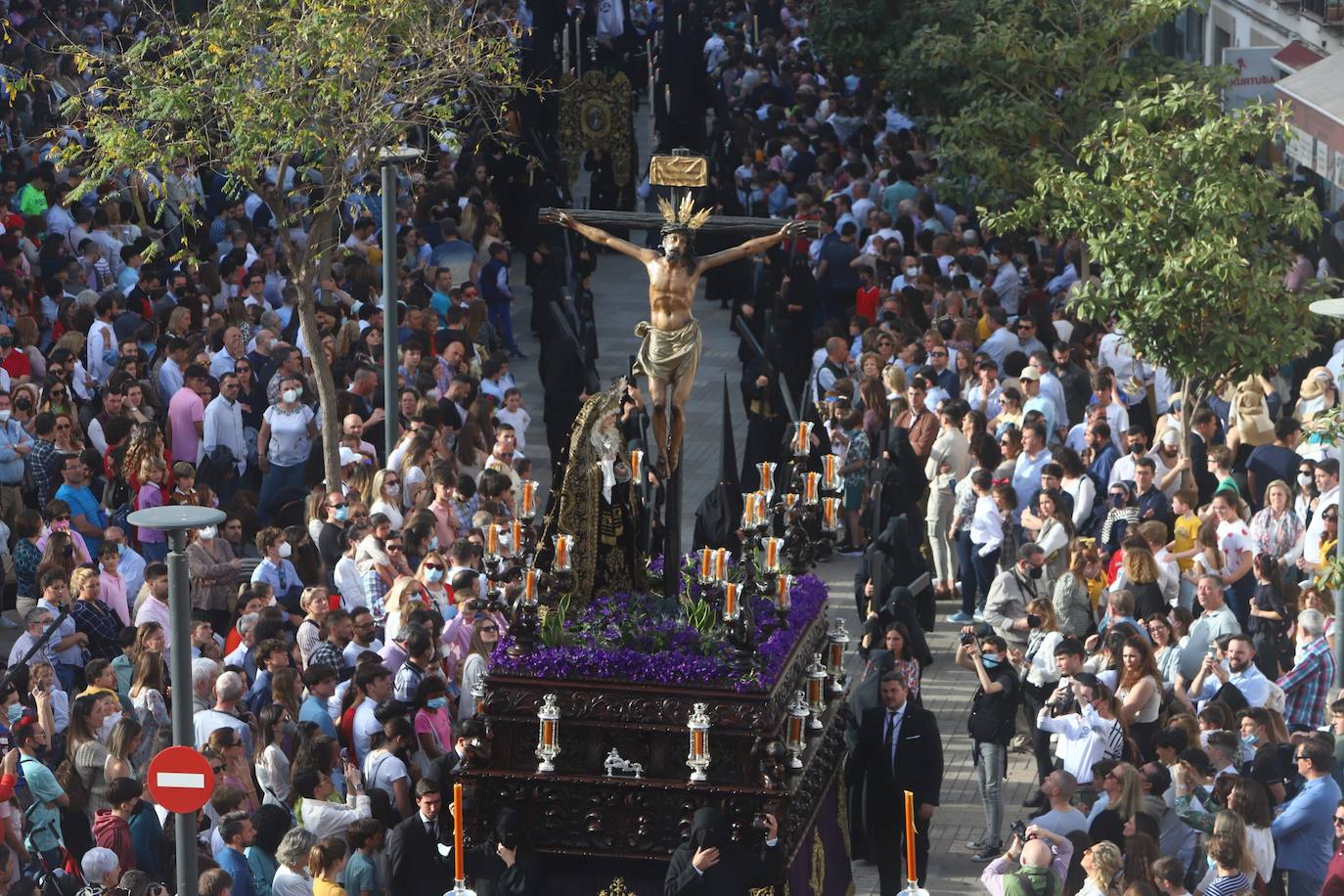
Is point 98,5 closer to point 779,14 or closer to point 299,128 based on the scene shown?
point 779,14

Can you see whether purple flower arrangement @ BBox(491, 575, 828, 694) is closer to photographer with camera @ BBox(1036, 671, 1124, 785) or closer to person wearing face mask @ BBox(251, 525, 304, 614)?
photographer with camera @ BBox(1036, 671, 1124, 785)

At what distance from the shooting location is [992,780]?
16.1 metres

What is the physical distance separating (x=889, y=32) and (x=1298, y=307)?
44.9 ft

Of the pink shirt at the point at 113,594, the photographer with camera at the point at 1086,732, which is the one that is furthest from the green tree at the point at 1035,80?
the pink shirt at the point at 113,594

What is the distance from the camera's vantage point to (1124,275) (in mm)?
20547

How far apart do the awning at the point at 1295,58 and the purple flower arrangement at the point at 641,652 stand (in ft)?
57.7

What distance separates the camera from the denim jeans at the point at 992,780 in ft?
52.6

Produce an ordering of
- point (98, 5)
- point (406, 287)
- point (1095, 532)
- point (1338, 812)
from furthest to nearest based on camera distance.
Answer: point (98, 5), point (406, 287), point (1095, 532), point (1338, 812)

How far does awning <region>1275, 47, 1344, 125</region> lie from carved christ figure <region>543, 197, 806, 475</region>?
44.6 feet

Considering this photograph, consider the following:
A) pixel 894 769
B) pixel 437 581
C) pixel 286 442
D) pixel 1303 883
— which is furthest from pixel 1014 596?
pixel 286 442

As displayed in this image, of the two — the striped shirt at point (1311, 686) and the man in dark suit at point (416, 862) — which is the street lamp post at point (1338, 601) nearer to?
the striped shirt at point (1311, 686)

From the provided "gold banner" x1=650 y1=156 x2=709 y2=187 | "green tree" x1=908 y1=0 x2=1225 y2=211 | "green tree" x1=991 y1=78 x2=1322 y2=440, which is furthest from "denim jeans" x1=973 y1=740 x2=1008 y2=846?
"green tree" x1=908 y1=0 x2=1225 y2=211

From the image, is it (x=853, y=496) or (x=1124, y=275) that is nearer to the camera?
(x=1124, y=275)

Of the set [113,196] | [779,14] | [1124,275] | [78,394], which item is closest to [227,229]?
[113,196]
